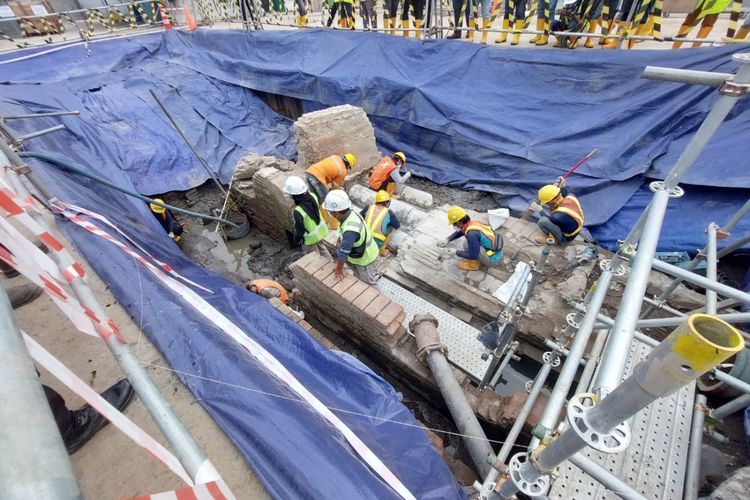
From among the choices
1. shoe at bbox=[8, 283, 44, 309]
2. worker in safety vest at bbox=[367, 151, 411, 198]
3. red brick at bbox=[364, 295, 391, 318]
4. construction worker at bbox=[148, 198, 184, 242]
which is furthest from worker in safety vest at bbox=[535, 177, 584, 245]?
construction worker at bbox=[148, 198, 184, 242]

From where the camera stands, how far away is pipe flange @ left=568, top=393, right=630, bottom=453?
2.95 ft

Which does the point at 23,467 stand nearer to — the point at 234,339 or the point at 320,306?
the point at 234,339

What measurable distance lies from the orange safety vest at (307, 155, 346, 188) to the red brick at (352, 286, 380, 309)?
273 centimetres

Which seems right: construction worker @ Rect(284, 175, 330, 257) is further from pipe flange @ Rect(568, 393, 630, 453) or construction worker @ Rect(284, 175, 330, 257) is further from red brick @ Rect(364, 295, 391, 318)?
pipe flange @ Rect(568, 393, 630, 453)

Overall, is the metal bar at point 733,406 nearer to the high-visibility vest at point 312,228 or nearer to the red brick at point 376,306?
the red brick at point 376,306

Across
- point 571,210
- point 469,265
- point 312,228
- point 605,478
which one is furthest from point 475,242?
point 605,478

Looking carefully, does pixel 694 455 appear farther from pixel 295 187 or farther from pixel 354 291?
pixel 295 187

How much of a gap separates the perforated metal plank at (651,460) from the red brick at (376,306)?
2.11m

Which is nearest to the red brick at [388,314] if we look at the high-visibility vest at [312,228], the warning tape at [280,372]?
the warning tape at [280,372]

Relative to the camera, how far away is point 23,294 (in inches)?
109


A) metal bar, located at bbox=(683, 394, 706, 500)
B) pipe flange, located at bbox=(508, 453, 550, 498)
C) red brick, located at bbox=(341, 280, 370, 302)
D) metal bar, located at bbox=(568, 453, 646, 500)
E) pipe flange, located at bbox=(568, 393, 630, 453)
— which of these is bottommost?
red brick, located at bbox=(341, 280, 370, 302)

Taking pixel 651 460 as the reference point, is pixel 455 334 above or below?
below

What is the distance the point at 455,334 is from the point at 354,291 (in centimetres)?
145

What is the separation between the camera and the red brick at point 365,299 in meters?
3.70
